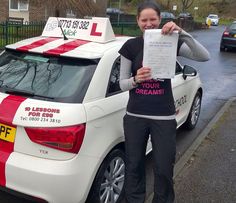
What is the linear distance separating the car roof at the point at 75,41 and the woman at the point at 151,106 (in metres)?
0.54

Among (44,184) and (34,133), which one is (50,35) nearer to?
(34,133)

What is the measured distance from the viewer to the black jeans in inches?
122

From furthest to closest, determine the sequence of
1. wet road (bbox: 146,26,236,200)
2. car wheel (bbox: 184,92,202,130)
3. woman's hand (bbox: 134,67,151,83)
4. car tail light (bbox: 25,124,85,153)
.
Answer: car wheel (bbox: 184,92,202,130)
wet road (bbox: 146,26,236,200)
car tail light (bbox: 25,124,85,153)
woman's hand (bbox: 134,67,151,83)

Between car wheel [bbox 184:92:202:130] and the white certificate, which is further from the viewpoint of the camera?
car wheel [bbox 184:92:202:130]

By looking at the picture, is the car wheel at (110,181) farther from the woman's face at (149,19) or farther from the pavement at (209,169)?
the woman's face at (149,19)

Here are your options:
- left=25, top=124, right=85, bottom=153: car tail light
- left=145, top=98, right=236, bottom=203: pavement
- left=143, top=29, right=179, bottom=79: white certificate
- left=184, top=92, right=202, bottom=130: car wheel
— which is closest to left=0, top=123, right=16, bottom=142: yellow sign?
left=25, top=124, right=85, bottom=153: car tail light

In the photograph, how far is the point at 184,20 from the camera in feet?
117

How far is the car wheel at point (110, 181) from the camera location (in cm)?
329

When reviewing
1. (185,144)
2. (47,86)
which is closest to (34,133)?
(47,86)

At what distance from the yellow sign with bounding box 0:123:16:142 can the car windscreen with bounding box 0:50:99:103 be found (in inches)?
13.4

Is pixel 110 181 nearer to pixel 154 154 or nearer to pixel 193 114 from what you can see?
pixel 154 154

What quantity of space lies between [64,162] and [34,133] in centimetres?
33

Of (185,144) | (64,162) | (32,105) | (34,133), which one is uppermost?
(32,105)

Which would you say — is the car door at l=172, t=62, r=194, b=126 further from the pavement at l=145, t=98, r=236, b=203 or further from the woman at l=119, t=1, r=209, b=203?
the woman at l=119, t=1, r=209, b=203
